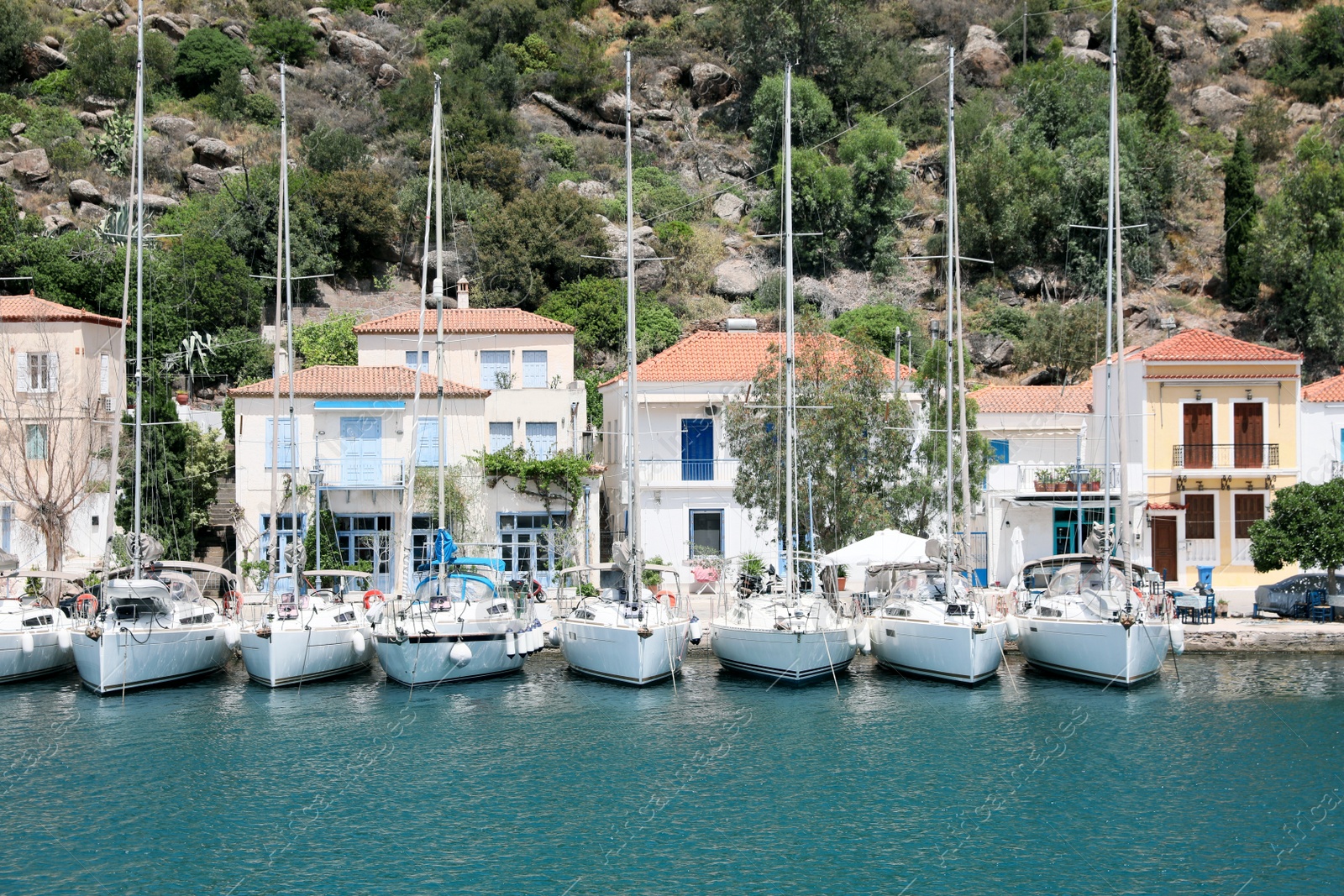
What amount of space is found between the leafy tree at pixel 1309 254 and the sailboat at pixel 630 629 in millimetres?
38688

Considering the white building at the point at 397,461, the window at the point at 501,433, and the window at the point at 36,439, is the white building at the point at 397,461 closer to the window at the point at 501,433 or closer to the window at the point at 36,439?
the window at the point at 501,433

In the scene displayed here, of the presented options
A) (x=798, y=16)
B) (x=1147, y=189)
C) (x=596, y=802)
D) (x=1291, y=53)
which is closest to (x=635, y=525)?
(x=596, y=802)

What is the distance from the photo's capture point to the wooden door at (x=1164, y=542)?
3816cm

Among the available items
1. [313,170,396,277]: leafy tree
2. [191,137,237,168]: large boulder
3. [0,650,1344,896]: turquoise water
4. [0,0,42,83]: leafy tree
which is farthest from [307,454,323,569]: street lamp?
[0,0,42,83]: leafy tree

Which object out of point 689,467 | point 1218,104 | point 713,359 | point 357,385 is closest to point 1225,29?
point 1218,104

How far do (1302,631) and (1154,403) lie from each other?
9.90 meters

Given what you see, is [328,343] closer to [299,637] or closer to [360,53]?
[299,637]

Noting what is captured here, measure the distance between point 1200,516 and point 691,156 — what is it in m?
43.9

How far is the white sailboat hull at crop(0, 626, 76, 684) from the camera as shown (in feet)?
90.5

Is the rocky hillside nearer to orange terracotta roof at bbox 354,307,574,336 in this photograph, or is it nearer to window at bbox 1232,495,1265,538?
orange terracotta roof at bbox 354,307,574,336

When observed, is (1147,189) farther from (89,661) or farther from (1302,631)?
(89,661)

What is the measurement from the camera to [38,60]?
73375 millimetres

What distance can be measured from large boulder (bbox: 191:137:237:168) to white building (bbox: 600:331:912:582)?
3528 cm

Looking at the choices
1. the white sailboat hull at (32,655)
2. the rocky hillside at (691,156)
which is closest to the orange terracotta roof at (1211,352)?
the rocky hillside at (691,156)
